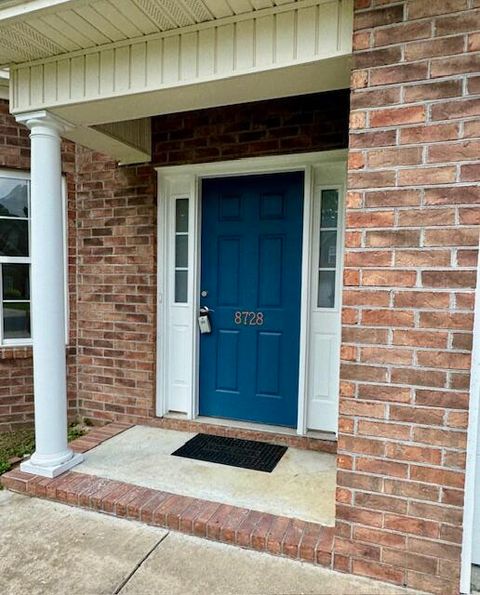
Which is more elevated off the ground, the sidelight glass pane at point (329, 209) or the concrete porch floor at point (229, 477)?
the sidelight glass pane at point (329, 209)

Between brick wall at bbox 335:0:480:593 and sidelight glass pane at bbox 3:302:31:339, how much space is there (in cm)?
299

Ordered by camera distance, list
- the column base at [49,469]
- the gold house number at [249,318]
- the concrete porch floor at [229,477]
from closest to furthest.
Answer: the concrete porch floor at [229,477] → the column base at [49,469] → the gold house number at [249,318]

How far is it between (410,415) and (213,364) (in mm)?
1946

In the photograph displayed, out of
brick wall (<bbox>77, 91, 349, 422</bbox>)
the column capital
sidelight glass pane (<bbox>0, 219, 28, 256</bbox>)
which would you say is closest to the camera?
the column capital

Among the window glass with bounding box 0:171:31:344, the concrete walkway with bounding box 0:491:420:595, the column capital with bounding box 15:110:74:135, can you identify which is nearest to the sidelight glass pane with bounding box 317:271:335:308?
the concrete walkway with bounding box 0:491:420:595

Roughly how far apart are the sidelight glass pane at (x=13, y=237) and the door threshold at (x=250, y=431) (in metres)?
1.91

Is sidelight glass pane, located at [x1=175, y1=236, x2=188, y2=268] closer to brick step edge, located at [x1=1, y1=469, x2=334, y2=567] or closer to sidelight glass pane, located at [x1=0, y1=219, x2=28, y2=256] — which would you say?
sidelight glass pane, located at [x1=0, y1=219, x2=28, y2=256]

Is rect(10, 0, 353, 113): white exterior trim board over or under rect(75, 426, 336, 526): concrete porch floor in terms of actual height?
over

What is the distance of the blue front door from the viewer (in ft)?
10.3

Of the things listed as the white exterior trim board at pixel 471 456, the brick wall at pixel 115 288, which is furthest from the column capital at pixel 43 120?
the white exterior trim board at pixel 471 456

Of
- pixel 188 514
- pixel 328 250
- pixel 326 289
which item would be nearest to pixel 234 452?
pixel 188 514

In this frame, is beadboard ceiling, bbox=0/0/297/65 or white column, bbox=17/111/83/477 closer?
beadboard ceiling, bbox=0/0/297/65

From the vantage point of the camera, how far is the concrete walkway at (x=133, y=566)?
1762mm

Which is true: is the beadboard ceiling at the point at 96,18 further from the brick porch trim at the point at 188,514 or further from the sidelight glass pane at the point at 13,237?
the brick porch trim at the point at 188,514
